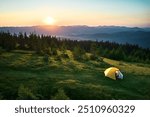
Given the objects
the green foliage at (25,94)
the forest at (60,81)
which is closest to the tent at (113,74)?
the forest at (60,81)

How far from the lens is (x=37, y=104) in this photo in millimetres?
16109

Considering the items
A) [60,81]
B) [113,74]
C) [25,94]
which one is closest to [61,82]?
[60,81]

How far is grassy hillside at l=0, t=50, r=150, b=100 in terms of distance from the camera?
20688 millimetres

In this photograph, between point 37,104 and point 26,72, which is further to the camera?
point 26,72

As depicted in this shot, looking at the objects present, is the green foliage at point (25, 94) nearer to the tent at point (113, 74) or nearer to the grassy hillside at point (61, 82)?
the grassy hillside at point (61, 82)

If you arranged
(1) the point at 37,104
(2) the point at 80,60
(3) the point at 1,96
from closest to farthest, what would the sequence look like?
(1) the point at 37,104
(3) the point at 1,96
(2) the point at 80,60

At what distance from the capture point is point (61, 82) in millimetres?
23188

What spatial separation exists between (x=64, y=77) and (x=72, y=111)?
10.2 meters

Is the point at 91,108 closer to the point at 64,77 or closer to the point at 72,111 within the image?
the point at 72,111

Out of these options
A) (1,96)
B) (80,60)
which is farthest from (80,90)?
(80,60)

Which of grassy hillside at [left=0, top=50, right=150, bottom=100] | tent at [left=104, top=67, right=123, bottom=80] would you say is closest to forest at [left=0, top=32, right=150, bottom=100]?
grassy hillside at [left=0, top=50, right=150, bottom=100]

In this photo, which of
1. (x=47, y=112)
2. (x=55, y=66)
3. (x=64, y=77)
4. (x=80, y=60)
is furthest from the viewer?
(x=80, y=60)

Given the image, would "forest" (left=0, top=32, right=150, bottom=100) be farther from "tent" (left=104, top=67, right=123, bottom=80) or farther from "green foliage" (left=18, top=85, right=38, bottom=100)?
"tent" (left=104, top=67, right=123, bottom=80)

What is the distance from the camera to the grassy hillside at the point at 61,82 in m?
20.7
